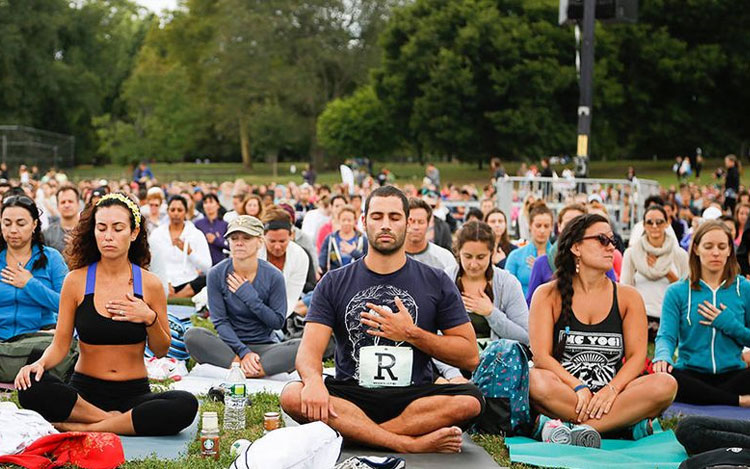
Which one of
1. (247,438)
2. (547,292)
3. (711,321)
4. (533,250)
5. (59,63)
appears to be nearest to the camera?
(247,438)

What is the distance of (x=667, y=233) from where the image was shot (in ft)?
32.0

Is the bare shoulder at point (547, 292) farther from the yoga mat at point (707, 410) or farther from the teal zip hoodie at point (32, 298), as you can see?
the teal zip hoodie at point (32, 298)

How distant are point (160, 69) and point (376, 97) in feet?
43.6

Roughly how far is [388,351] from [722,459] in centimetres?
178

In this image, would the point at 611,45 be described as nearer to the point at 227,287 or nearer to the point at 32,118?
the point at 32,118

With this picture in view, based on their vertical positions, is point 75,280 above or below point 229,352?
above

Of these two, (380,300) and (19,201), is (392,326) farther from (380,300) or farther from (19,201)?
(19,201)

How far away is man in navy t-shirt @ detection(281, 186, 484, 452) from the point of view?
17.7 feet

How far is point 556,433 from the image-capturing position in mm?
5957

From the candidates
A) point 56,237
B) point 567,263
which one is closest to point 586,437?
point 567,263

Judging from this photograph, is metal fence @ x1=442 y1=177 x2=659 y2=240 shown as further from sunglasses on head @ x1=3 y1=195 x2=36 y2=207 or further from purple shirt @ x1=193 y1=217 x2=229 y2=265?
sunglasses on head @ x1=3 y1=195 x2=36 y2=207

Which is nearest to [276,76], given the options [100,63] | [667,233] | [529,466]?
[100,63]

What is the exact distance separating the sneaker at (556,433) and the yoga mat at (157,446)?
2123 mm

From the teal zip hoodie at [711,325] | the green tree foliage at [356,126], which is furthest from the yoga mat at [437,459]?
the green tree foliage at [356,126]
